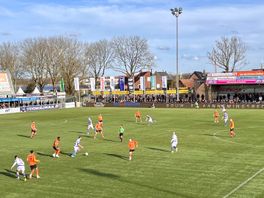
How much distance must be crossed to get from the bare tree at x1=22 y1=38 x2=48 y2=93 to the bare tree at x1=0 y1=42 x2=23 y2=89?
7.21ft

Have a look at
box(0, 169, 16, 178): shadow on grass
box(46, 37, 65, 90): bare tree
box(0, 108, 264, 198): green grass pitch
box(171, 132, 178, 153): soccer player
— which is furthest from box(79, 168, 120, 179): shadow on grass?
box(46, 37, 65, 90): bare tree

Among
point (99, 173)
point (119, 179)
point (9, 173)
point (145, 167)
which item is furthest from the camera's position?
point (145, 167)

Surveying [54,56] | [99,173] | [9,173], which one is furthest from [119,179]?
[54,56]

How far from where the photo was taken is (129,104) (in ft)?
294

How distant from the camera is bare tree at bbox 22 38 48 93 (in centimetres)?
10206

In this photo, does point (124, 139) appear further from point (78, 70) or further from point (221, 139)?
point (78, 70)

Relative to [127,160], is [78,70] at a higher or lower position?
higher

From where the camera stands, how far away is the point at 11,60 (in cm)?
10444

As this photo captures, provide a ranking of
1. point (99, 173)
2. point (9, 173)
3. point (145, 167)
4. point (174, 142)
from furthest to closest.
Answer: point (174, 142), point (145, 167), point (9, 173), point (99, 173)

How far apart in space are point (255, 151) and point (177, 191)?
11.8 meters

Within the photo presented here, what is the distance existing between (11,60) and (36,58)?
7.28 meters

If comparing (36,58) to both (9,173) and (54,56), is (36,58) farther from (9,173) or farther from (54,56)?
(9,173)

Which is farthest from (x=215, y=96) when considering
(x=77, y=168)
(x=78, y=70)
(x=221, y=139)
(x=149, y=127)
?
(x=77, y=168)

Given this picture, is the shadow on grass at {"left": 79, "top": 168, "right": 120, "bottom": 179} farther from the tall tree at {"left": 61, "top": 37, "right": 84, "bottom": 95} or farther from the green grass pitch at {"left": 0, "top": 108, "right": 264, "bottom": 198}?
the tall tree at {"left": 61, "top": 37, "right": 84, "bottom": 95}
